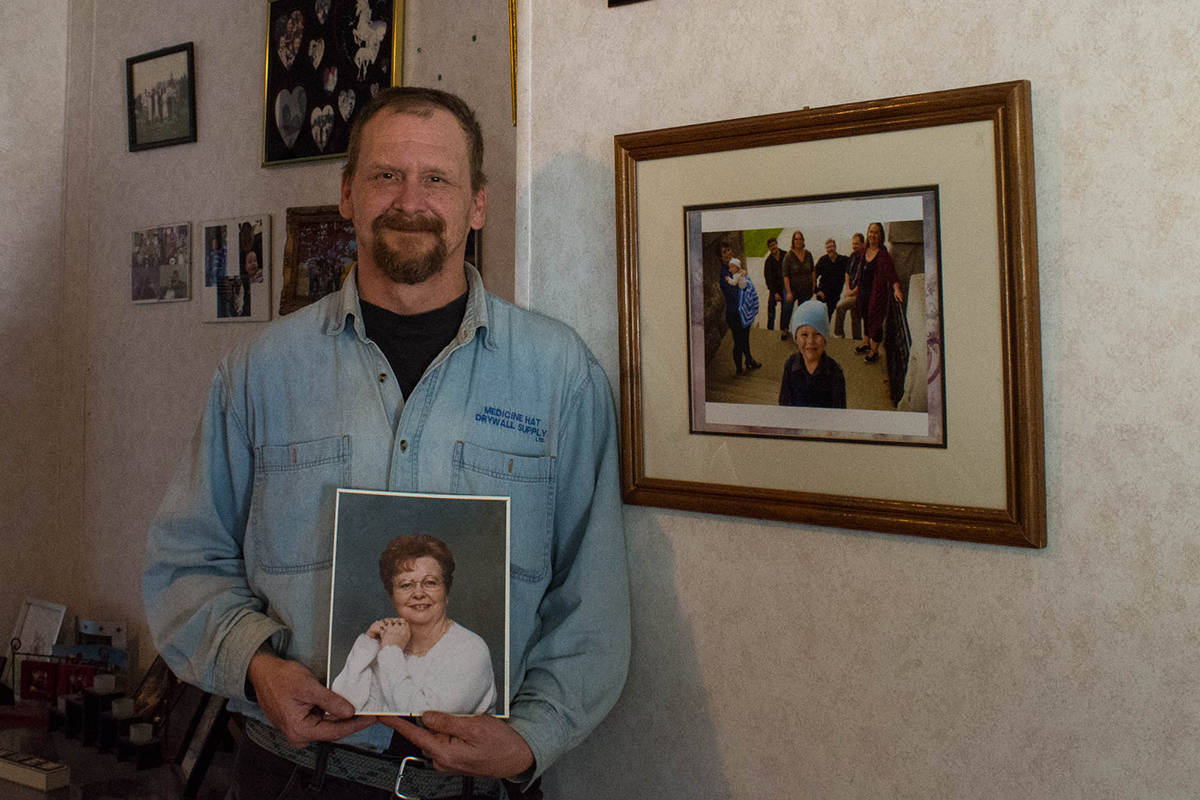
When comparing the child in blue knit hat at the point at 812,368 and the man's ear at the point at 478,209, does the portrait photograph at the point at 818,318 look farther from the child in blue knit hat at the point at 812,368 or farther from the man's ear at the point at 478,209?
the man's ear at the point at 478,209

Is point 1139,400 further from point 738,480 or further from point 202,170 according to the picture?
point 202,170

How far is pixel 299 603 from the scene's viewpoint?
1218 mm

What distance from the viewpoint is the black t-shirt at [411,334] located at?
1274 mm

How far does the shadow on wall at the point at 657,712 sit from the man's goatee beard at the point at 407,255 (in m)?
0.43

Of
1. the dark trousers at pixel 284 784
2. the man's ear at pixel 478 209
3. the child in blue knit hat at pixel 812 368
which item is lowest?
the dark trousers at pixel 284 784

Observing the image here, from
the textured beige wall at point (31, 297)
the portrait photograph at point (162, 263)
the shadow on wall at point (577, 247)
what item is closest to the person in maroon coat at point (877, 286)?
the shadow on wall at point (577, 247)

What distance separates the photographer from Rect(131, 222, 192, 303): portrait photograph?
2666mm

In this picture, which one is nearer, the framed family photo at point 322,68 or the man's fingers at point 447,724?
the man's fingers at point 447,724

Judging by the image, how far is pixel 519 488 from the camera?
1210 mm

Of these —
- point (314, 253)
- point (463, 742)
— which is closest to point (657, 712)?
point (463, 742)

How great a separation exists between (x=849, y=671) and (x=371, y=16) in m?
1.89

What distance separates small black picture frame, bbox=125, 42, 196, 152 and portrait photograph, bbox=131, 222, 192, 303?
256mm

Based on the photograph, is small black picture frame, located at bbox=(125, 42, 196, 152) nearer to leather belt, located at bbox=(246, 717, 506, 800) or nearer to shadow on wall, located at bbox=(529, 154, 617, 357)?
shadow on wall, located at bbox=(529, 154, 617, 357)

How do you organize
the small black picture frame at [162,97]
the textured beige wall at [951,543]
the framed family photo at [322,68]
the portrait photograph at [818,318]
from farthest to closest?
the small black picture frame at [162,97]
the framed family photo at [322,68]
the portrait photograph at [818,318]
the textured beige wall at [951,543]
